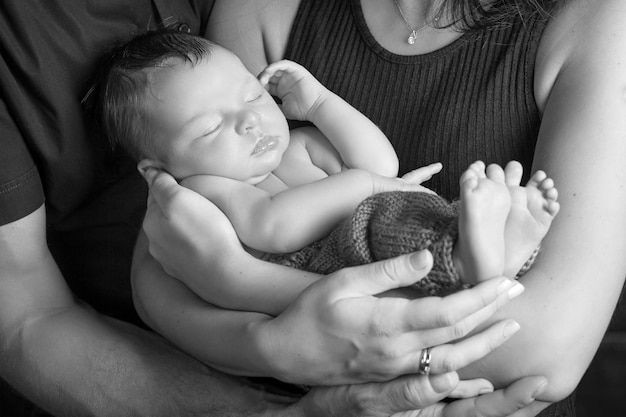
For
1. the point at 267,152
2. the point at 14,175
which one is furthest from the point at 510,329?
the point at 14,175

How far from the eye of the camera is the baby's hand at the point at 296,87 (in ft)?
4.77

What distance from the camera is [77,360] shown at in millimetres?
1431

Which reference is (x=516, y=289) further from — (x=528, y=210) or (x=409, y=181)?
(x=409, y=181)

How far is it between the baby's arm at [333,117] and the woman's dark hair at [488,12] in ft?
0.85

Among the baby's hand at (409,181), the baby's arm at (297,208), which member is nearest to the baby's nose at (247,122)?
the baby's arm at (297,208)

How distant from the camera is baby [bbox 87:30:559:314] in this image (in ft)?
3.72

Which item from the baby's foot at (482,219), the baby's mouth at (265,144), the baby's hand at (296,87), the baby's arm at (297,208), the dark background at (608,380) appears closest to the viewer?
the baby's foot at (482,219)

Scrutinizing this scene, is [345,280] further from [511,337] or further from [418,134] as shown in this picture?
[418,134]

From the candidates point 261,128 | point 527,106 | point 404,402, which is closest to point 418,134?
point 527,106

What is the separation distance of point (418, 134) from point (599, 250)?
1.39 ft

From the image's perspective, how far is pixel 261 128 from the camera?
134 cm

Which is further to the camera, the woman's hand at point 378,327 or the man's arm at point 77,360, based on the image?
the man's arm at point 77,360

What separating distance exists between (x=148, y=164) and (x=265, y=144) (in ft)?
0.75

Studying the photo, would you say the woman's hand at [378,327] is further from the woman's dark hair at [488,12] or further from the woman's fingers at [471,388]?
the woman's dark hair at [488,12]
